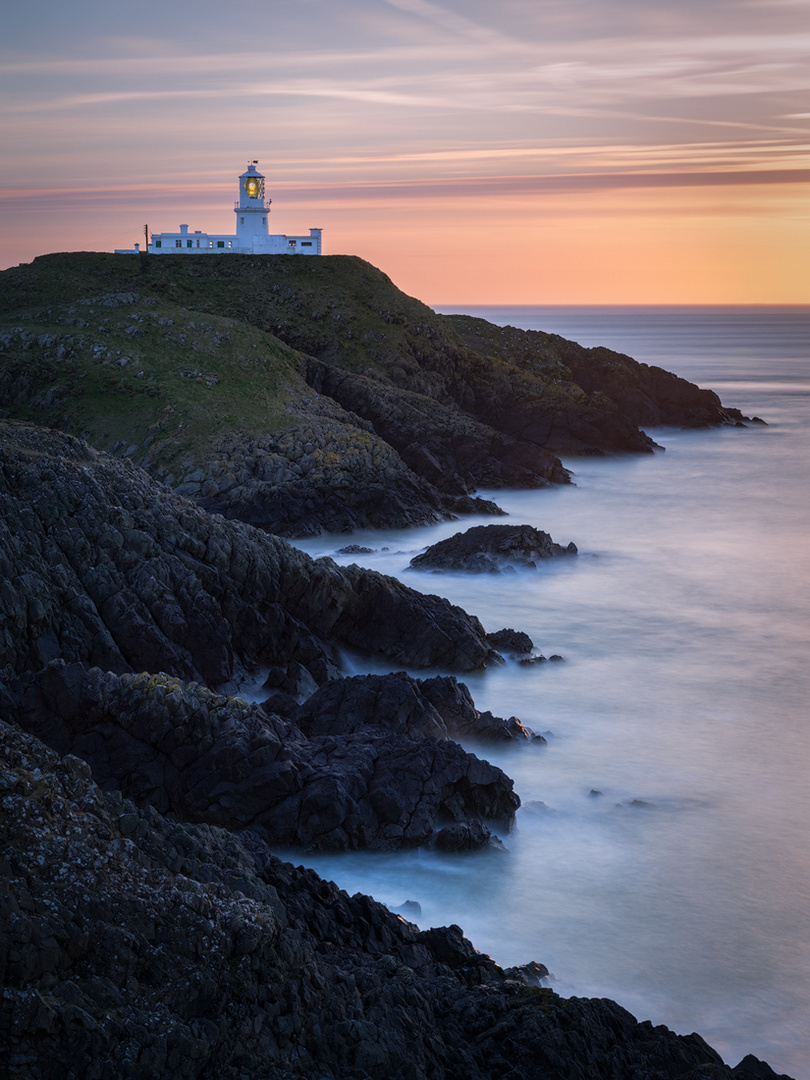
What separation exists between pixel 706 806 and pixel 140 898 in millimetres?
9913

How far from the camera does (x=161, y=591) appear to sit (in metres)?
17.4

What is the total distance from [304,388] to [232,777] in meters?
32.1

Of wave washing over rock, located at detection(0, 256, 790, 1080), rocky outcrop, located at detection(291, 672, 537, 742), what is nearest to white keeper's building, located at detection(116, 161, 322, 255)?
wave washing over rock, located at detection(0, 256, 790, 1080)

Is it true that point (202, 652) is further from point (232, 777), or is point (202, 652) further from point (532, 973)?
point (532, 973)

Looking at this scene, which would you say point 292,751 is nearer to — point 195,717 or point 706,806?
point 195,717

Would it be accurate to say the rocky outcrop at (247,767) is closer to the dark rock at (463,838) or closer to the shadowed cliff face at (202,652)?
the shadowed cliff face at (202,652)

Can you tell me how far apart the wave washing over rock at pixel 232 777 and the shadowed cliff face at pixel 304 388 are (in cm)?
26

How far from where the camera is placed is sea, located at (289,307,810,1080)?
11195 millimetres

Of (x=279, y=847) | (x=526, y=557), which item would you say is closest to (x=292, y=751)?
(x=279, y=847)

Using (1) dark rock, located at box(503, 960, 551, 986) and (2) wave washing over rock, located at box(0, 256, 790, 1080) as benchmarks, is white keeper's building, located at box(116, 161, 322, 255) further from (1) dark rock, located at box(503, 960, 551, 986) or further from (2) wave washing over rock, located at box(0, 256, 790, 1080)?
(1) dark rock, located at box(503, 960, 551, 986)

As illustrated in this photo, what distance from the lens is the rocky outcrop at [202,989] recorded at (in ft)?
22.1

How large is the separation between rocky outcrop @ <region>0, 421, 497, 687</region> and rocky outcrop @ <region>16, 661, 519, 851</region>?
2.04 m

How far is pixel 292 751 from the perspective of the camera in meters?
13.6

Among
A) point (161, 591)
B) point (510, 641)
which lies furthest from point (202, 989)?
point (510, 641)
